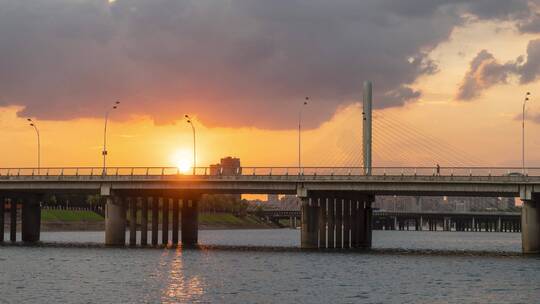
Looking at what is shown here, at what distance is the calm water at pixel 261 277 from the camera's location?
73.1 meters

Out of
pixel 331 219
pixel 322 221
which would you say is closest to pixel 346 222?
pixel 331 219

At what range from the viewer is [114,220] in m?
143

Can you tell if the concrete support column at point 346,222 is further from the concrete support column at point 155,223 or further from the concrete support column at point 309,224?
the concrete support column at point 155,223

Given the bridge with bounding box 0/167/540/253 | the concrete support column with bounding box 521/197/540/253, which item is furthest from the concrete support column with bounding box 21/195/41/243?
the concrete support column with bounding box 521/197/540/253

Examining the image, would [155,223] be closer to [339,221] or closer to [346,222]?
[346,222]

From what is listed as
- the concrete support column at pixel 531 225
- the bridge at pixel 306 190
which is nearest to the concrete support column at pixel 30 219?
the bridge at pixel 306 190

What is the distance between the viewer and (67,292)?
74.9 metres

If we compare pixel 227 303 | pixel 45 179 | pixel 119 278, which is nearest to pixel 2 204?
pixel 45 179

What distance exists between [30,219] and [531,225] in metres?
78.0

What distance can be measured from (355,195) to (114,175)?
3412cm

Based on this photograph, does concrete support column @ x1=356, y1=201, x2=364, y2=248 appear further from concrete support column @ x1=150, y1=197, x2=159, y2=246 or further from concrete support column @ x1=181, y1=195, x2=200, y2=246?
concrete support column @ x1=150, y1=197, x2=159, y2=246

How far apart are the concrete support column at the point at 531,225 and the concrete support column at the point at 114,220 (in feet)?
179

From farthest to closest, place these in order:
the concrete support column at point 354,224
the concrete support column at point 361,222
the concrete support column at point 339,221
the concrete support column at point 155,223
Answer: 1. the concrete support column at point 155,223
2. the concrete support column at point 361,222
3. the concrete support column at point 354,224
4. the concrete support column at point 339,221

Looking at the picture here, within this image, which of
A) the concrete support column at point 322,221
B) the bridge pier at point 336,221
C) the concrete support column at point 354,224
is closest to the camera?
the bridge pier at point 336,221
